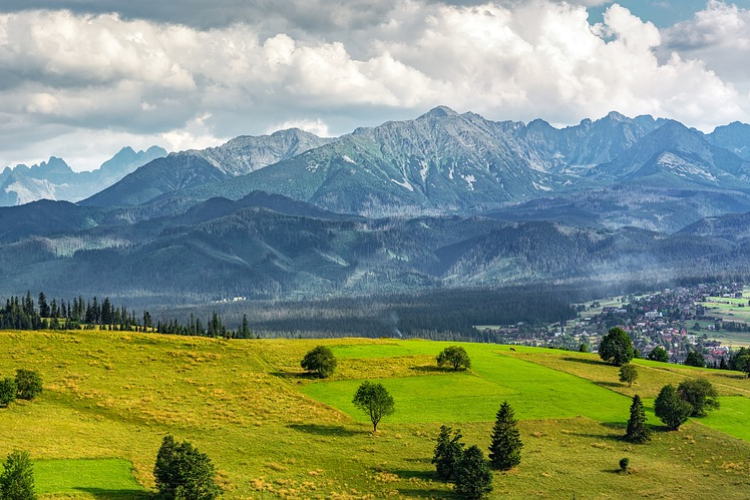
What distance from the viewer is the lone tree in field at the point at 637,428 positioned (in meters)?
112

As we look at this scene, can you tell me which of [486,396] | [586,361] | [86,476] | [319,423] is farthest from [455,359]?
[86,476]

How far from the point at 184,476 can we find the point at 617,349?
128766mm

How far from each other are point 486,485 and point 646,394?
70.2 metres

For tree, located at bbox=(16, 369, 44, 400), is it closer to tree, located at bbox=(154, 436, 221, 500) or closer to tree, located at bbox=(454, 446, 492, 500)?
tree, located at bbox=(154, 436, 221, 500)

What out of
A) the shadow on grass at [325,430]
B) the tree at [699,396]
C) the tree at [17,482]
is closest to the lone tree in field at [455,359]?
the tree at [699,396]

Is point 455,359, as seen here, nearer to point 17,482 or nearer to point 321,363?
point 321,363

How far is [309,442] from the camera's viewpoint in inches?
4003

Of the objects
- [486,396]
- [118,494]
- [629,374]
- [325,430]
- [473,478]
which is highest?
[629,374]

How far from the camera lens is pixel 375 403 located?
359ft

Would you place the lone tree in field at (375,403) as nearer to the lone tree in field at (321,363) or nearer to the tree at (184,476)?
the lone tree in field at (321,363)

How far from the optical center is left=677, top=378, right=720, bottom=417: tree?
422ft

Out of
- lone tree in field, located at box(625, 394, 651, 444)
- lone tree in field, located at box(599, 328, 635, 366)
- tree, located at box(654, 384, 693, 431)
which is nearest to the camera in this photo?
lone tree in field, located at box(625, 394, 651, 444)

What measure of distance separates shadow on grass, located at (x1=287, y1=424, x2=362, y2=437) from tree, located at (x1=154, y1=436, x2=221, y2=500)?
27.9 m

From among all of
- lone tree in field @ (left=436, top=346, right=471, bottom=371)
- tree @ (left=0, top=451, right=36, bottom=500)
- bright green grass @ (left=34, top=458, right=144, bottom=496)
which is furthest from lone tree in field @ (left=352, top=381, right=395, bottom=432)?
tree @ (left=0, top=451, right=36, bottom=500)
